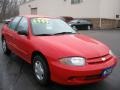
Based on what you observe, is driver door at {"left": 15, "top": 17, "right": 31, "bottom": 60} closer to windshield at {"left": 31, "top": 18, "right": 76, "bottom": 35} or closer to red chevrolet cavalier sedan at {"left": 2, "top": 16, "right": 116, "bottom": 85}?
red chevrolet cavalier sedan at {"left": 2, "top": 16, "right": 116, "bottom": 85}

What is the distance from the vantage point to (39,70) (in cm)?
603

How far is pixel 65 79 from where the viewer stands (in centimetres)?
529

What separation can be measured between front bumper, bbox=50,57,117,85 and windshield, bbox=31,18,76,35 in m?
1.56

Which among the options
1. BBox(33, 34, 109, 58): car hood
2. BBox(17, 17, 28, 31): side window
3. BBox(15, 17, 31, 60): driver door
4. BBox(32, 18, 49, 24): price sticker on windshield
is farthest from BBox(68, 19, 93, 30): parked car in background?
BBox(33, 34, 109, 58): car hood

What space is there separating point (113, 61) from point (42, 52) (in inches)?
60.1

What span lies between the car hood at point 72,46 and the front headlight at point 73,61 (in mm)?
94

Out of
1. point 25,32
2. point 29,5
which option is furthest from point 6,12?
point 25,32

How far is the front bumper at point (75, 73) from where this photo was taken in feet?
17.0

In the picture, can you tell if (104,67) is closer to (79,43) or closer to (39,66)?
(79,43)

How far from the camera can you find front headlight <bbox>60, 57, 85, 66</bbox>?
5273 millimetres

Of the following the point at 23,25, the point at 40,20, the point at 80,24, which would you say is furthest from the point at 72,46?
the point at 80,24

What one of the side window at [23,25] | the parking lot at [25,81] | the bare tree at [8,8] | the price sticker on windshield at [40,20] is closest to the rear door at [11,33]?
the side window at [23,25]

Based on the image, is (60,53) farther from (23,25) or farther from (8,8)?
(8,8)

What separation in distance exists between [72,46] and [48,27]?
4.76 ft
